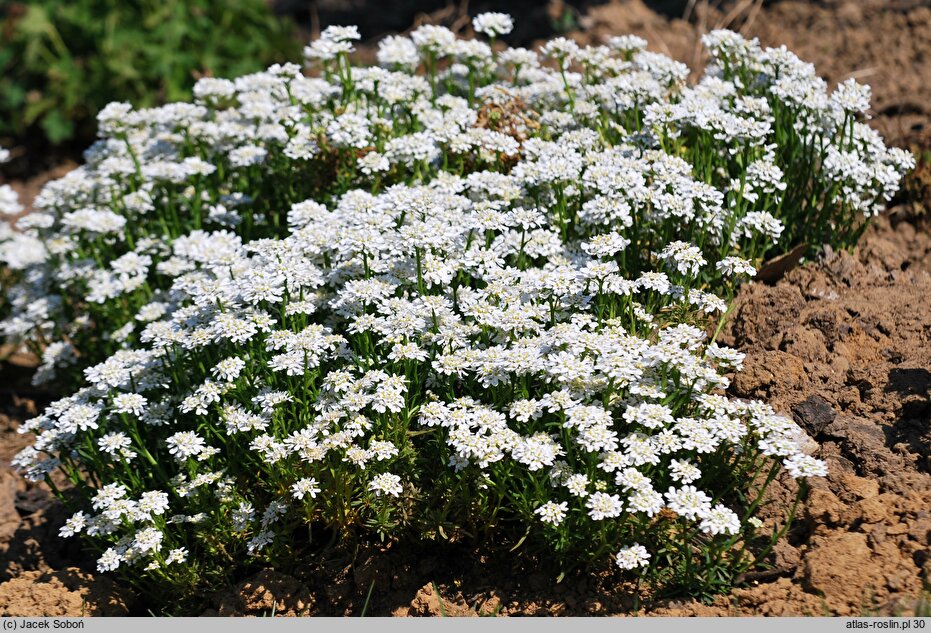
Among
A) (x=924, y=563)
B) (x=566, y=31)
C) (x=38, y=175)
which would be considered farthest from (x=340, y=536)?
→ (x=38, y=175)

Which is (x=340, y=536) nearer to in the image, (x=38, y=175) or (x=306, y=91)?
(x=306, y=91)

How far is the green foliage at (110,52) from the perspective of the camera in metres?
8.38

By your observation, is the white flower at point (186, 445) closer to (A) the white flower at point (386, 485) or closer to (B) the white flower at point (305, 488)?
(B) the white flower at point (305, 488)

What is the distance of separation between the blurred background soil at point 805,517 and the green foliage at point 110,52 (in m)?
3.66

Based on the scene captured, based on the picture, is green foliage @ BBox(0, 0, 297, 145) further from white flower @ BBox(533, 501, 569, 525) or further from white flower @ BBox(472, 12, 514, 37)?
white flower @ BBox(533, 501, 569, 525)

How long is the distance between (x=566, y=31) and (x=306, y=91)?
3620mm

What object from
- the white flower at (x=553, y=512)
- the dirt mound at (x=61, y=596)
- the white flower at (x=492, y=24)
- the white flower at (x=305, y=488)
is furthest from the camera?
the white flower at (x=492, y=24)

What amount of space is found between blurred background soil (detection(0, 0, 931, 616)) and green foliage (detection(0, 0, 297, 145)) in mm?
3657

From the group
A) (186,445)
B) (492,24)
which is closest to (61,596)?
(186,445)

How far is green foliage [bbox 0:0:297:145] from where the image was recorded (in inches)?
330

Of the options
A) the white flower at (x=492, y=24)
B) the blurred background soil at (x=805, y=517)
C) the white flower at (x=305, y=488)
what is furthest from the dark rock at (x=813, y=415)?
the white flower at (x=492, y=24)

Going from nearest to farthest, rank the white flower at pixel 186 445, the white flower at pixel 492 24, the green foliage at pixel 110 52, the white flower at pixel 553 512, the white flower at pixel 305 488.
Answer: the white flower at pixel 553 512, the white flower at pixel 305 488, the white flower at pixel 186 445, the white flower at pixel 492 24, the green foliage at pixel 110 52

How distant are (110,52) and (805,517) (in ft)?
23.9

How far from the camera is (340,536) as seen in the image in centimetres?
438
